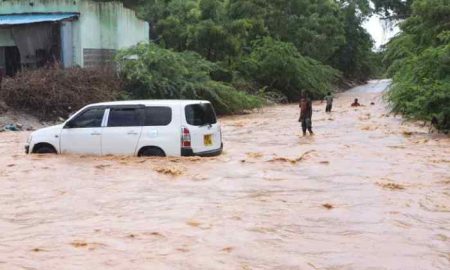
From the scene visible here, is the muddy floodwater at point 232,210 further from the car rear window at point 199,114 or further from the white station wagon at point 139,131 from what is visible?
the car rear window at point 199,114

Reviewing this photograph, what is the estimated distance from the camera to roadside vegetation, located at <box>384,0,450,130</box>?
2000cm

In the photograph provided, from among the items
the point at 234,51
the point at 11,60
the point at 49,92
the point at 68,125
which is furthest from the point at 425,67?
the point at 11,60

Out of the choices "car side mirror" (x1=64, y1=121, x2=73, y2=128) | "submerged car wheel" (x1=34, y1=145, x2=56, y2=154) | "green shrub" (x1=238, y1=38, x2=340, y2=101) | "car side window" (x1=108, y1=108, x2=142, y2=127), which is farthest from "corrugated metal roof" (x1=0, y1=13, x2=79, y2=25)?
"green shrub" (x1=238, y1=38, x2=340, y2=101)

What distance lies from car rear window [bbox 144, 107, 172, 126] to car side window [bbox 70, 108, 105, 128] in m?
1.03

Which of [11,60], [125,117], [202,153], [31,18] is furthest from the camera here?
[11,60]

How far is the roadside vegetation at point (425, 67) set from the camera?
20000mm

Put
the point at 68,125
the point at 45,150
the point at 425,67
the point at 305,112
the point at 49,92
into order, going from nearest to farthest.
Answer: the point at 68,125
the point at 45,150
the point at 305,112
the point at 425,67
the point at 49,92

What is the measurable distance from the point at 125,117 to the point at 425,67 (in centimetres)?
1300

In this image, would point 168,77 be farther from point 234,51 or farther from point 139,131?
point 139,131

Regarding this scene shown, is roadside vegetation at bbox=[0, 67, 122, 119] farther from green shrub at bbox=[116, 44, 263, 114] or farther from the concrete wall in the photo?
the concrete wall

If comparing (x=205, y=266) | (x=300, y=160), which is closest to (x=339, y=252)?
(x=205, y=266)

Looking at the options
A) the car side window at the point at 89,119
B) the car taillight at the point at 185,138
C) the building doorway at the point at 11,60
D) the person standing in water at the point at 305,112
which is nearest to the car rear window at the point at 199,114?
the car taillight at the point at 185,138

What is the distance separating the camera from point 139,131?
13109mm

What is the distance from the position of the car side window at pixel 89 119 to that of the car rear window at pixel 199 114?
1880mm
